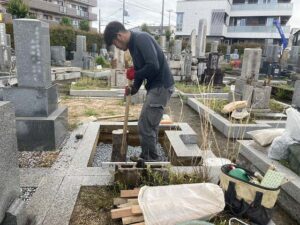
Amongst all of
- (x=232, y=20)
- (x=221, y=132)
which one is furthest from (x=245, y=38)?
(x=221, y=132)

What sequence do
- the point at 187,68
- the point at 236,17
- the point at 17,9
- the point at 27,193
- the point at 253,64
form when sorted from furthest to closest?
the point at 236,17 < the point at 17,9 < the point at 187,68 < the point at 253,64 < the point at 27,193

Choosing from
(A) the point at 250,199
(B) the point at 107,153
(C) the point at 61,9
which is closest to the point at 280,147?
(A) the point at 250,199

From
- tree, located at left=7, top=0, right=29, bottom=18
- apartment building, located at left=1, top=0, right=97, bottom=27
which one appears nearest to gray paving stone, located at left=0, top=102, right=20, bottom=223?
tree, located at left=7, top=0, right=29, bottom=18

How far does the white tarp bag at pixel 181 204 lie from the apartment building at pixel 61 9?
108 feet

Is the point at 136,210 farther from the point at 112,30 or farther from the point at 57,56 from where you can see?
the point at 57,56

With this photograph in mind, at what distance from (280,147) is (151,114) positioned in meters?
1.66

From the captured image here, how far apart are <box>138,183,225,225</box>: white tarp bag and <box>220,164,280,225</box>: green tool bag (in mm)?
266

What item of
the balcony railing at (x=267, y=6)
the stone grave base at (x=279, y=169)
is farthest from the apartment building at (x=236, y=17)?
the stone grave base at (x=279, y=169)

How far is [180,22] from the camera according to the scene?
41156 mm

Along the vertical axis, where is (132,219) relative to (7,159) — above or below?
below

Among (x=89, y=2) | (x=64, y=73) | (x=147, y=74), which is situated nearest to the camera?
(x=147, y=74)

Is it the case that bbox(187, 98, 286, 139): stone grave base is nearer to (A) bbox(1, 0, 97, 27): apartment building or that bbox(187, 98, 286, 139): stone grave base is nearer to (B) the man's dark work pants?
(B) the man's dark work pants

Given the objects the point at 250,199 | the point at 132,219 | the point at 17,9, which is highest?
the point at 17,9

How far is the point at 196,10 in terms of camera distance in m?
39.3
